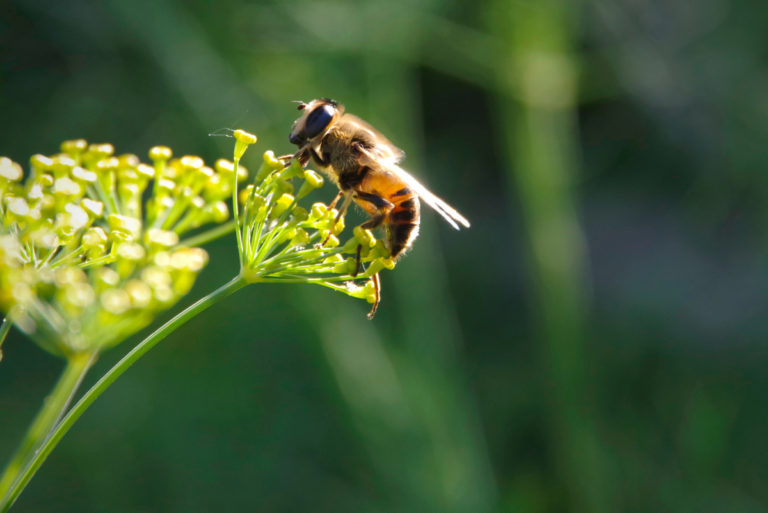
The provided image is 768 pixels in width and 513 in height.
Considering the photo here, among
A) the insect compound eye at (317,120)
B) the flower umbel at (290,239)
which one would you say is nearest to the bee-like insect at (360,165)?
the insect compound eye at (317,120)

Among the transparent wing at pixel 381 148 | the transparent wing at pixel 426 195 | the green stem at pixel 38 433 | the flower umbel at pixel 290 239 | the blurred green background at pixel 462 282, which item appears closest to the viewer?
the green stem at pixel 38 433

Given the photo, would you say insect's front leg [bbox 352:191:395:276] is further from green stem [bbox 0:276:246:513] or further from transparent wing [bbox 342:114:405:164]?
green stem [bbox 0:276:246:513]

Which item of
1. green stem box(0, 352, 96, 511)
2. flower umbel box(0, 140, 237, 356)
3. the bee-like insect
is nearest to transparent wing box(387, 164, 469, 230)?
the bee-like insect

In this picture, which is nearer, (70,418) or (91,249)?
(70,418)

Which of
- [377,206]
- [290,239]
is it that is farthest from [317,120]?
[290,239]

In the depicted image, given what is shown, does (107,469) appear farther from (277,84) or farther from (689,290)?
(689,290)

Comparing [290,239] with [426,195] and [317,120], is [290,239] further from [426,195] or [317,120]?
[317,120]

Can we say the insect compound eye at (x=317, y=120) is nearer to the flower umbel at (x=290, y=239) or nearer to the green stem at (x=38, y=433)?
the flower umbel at (x=290, y=239)

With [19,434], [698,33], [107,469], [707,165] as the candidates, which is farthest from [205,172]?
[698,33]
